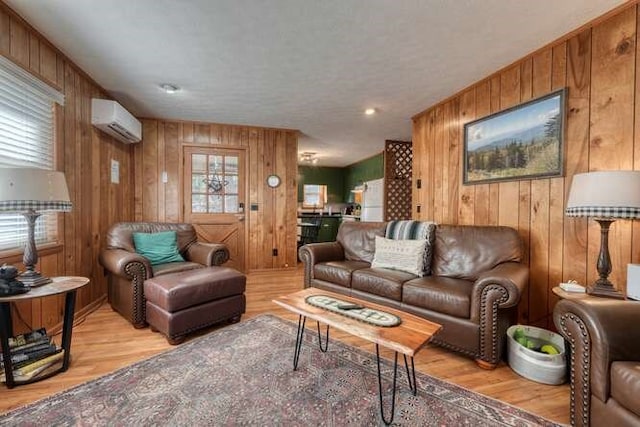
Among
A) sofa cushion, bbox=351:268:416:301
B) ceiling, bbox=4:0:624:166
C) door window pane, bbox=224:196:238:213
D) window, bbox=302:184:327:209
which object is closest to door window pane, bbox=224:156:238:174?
door window pane, bbox=224:196:238:213

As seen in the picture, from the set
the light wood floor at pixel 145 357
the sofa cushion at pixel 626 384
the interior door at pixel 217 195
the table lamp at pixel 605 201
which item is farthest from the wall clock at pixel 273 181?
the sofa cushion at pixel 626 384

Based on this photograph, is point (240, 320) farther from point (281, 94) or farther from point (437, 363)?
point (281, 94)

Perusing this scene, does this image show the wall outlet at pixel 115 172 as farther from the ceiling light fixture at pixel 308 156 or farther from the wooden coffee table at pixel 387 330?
the ceiling light fixture at pixel 308 156

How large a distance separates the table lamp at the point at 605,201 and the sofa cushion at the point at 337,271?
1688mm

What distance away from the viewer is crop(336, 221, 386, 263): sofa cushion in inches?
125

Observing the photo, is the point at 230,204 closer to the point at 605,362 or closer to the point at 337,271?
the point at 337,271

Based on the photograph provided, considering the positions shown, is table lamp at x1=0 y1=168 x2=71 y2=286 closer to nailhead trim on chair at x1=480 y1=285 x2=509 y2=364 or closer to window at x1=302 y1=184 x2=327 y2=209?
nailhead trim on chair at x1=480 y1=285 x2=509 y2=364

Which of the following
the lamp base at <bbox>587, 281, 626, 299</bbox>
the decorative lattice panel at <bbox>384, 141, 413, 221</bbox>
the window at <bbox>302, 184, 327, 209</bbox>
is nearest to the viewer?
the lamp base at <bbox>587, 281, 626, 299</bbox>

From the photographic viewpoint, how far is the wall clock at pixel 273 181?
4.68 meters

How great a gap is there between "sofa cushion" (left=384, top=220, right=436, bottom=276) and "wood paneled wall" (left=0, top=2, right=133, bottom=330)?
2.98m

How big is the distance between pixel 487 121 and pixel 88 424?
362 centimetres

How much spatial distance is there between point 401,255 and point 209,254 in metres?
1.89

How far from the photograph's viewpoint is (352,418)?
55.4 inches

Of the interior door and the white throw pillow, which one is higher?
the interior door
